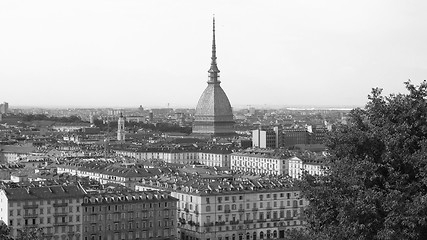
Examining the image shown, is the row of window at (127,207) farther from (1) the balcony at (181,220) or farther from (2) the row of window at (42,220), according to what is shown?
(1) the balcony at (181,220)

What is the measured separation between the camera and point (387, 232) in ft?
61.3

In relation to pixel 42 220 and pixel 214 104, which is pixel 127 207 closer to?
pixel 42 220

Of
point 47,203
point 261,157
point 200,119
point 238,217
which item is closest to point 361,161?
point 47,203

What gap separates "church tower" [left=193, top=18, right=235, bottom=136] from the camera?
15038cm

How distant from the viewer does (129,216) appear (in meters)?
48.1

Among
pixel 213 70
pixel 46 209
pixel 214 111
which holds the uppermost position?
pixel 213 70

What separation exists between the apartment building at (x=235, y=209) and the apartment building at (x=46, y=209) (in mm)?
7685

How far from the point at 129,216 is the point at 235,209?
7.65 meters

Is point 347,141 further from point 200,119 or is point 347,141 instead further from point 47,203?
point 200,119

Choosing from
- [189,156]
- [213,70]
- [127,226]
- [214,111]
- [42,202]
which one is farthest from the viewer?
[213,70]

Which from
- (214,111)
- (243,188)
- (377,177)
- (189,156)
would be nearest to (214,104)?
(214,111)

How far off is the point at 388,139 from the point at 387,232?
2362 millimetres

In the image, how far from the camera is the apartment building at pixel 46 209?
150 feet

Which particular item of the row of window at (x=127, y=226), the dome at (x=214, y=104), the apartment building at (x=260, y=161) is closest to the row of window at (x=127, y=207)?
the row of window at (x=127, y=226)
